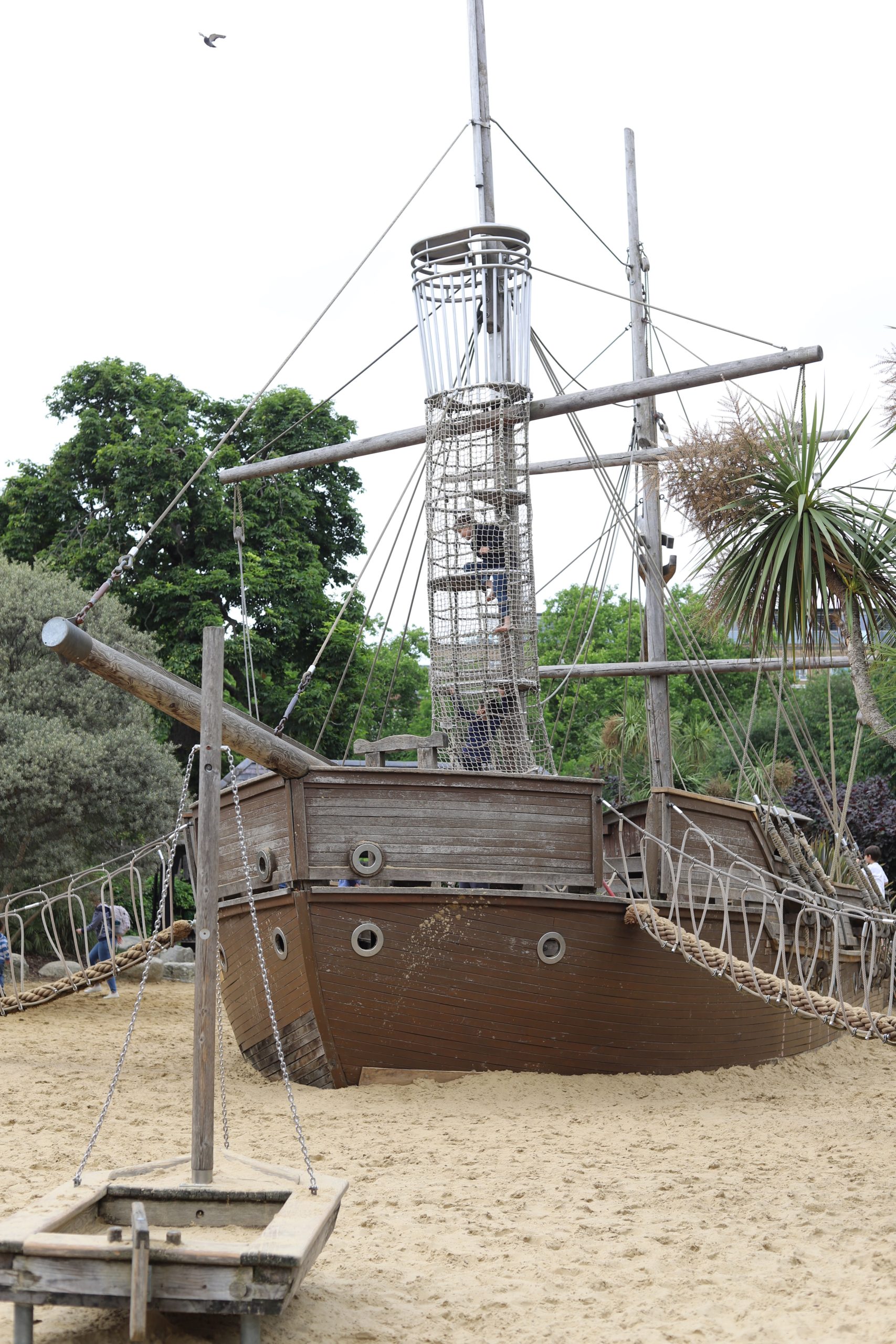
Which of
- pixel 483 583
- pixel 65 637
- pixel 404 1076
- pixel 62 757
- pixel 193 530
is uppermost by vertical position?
pixel 193 530

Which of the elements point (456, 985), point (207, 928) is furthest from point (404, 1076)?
point (207, 928)

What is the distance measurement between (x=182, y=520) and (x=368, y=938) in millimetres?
17171

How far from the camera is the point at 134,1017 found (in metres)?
5.48

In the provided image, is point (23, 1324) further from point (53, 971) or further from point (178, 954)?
point (178, 954)

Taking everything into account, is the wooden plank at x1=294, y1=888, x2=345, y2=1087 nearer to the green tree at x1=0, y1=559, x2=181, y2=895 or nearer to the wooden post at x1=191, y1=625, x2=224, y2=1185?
the wooden post at x1=191, y1=625, x2=224, y2=1185

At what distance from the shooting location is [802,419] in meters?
9.88

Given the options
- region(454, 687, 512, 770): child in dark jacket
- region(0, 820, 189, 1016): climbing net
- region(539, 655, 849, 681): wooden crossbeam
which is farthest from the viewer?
region(539, 655, 849, 681): wooden crossbeam

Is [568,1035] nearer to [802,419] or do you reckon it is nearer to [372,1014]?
[372,1014]

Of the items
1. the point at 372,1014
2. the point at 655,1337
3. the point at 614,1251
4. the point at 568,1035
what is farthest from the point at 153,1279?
the point at 568,1035

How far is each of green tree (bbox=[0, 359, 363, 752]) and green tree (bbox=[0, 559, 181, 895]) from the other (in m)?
4.62

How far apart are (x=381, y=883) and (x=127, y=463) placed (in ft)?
57.1

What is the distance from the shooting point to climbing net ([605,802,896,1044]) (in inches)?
329

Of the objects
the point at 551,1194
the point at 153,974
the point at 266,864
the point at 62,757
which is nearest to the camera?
the point at 551,1194

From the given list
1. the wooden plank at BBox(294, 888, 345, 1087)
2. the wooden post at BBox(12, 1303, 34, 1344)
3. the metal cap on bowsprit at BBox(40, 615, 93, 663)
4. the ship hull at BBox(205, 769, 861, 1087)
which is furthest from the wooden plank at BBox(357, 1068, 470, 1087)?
the wooden post at BBox(12, 1303, 34, 1344)
